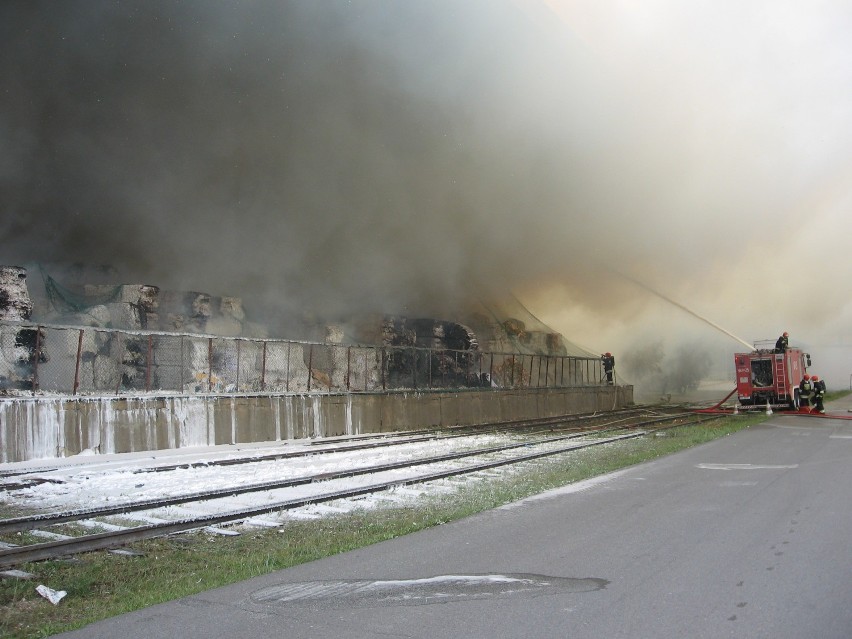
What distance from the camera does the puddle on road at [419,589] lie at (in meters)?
5.14

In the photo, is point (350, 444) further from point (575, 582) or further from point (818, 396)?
point (818, 396)

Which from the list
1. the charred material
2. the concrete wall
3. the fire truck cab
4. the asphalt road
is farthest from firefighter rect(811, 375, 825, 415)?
the charred material

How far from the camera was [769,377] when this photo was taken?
27.5 meters

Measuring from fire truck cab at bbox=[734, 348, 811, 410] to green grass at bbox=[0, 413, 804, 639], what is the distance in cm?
1988

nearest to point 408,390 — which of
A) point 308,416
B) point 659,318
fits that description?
point 308,416

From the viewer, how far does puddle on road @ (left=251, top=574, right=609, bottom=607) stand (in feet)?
16.9

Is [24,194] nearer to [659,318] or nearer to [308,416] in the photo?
[308,416]

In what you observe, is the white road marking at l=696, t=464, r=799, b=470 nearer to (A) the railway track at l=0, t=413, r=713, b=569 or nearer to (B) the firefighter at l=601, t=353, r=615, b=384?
(A) the railway track at l=0, t=413, r=713, b=569

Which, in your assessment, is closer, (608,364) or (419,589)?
(419,589)

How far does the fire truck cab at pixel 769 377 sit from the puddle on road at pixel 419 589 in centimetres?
2427

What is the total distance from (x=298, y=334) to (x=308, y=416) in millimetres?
6883

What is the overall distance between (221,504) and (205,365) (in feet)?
36.5

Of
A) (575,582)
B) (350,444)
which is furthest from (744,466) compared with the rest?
(350,444)

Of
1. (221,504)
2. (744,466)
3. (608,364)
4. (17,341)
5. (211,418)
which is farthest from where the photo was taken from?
(608,364)
